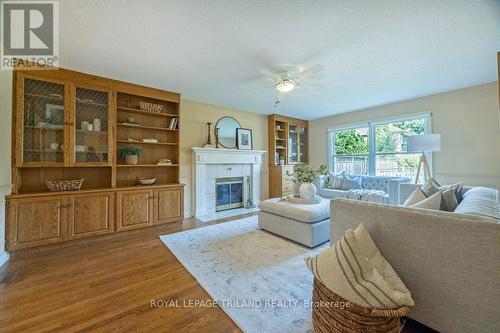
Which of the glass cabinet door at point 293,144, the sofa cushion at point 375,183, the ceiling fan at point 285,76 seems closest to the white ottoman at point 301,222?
the ceiling fan at point 285,76

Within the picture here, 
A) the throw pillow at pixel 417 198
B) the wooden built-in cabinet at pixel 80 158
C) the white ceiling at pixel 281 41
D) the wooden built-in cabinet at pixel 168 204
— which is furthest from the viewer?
the wooden built-in cabinet at pixel 168 204

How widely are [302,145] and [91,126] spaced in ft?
16.6

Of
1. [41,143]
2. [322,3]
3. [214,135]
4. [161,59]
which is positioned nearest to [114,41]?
[161,59]

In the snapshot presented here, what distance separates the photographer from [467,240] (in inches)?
44.1

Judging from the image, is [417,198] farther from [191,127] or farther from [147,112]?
[147,112]

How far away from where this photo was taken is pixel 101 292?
1.74 m

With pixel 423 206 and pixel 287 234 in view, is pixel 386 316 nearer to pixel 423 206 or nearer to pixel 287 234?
pixel 423 206

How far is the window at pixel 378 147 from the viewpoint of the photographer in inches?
169

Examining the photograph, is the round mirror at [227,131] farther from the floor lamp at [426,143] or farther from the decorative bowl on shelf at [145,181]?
the floor lamp at [426,143]

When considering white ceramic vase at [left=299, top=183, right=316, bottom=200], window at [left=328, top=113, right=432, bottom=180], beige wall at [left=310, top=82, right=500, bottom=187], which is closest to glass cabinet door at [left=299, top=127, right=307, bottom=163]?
window at [left=328, top=113, right=432, bottom=180]

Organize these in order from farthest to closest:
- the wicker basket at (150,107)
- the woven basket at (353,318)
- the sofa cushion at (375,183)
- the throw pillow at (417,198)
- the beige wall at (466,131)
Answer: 1. the sofa cushion at (375,183)
2. the wicker basket at (150,107)
3. the beige wall at (466,131)
4. the throw pillow at (417,198)
5. the woven basket at (353,318)

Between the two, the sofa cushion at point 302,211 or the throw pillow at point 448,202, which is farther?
the sofa cushion at point 302,211

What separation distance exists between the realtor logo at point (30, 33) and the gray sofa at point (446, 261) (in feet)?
10.4

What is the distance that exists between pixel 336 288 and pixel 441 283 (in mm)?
650
